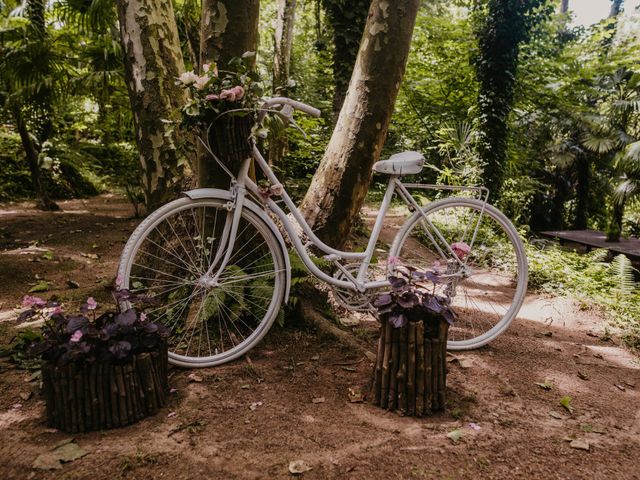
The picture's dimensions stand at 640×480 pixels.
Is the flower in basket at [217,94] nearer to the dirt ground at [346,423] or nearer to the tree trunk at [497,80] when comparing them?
the dirt ground at [346,423]

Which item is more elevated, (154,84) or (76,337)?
(154,84)

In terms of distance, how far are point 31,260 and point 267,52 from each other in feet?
43.5

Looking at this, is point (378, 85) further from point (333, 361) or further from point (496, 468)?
point (496, 468)

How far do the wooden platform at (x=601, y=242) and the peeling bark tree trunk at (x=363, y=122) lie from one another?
670 cm

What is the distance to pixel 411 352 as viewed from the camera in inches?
79.7

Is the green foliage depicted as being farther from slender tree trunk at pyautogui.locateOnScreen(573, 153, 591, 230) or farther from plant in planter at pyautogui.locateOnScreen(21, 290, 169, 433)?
slender tree trunk at pyautogui.locateOnScreen(573, 153, 591, 230)

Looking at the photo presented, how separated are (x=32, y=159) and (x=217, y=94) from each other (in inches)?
246

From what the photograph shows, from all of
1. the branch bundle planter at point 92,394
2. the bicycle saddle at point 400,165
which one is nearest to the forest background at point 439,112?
the bicycle saddle at point 400,165

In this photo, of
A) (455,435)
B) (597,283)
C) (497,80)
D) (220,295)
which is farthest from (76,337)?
(497,80)

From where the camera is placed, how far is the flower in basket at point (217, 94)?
81.7 inches

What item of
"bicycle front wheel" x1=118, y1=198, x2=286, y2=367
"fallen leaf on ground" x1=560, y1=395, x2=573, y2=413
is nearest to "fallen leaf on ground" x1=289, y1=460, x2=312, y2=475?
"bicycle front wheel" x1=118, y1=198, x2=286, y2=367

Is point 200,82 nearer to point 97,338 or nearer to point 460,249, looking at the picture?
point 97,338

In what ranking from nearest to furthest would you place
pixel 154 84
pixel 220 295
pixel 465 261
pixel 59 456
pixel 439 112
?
pixel 59 456 < pixel 220 295 < pixel 465 261 < pixel 154 84 < pixel 439 112

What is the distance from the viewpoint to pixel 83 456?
166 centimetres
